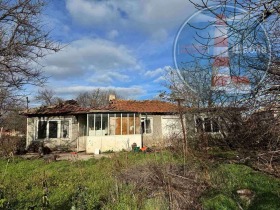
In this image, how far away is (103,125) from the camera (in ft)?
63.3

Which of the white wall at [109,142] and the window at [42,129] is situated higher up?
the window at [42,129]

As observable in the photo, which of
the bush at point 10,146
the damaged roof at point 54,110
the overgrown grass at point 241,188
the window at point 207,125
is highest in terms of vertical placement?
the damaged roof at point 54,110

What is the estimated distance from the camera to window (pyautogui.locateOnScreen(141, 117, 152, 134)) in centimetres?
2177

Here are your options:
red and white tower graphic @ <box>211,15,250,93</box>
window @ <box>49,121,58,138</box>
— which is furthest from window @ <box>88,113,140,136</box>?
red and white tower graphic @ <box>211,15,250,93</box>

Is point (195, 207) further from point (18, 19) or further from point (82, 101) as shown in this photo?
point (82, 101)

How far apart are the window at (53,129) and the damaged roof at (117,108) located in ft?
2.54

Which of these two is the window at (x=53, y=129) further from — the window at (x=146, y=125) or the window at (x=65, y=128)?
the window at (x=146, y=125)

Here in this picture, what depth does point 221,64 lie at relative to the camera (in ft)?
13.1

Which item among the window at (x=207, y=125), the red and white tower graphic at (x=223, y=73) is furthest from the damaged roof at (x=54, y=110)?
the red and white tower graphic at (x=223, y=73)

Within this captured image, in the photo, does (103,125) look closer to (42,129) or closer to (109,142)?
(109,142)

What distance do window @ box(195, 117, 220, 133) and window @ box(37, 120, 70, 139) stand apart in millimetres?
11694

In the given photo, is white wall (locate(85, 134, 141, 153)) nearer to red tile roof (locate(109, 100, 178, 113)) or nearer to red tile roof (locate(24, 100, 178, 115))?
red tile roof (locate(24, 100, 178, 115))

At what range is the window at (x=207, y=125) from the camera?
12531 mm

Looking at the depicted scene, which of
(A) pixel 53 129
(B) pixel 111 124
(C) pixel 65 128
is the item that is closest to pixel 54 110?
(A) pixel 53 129
